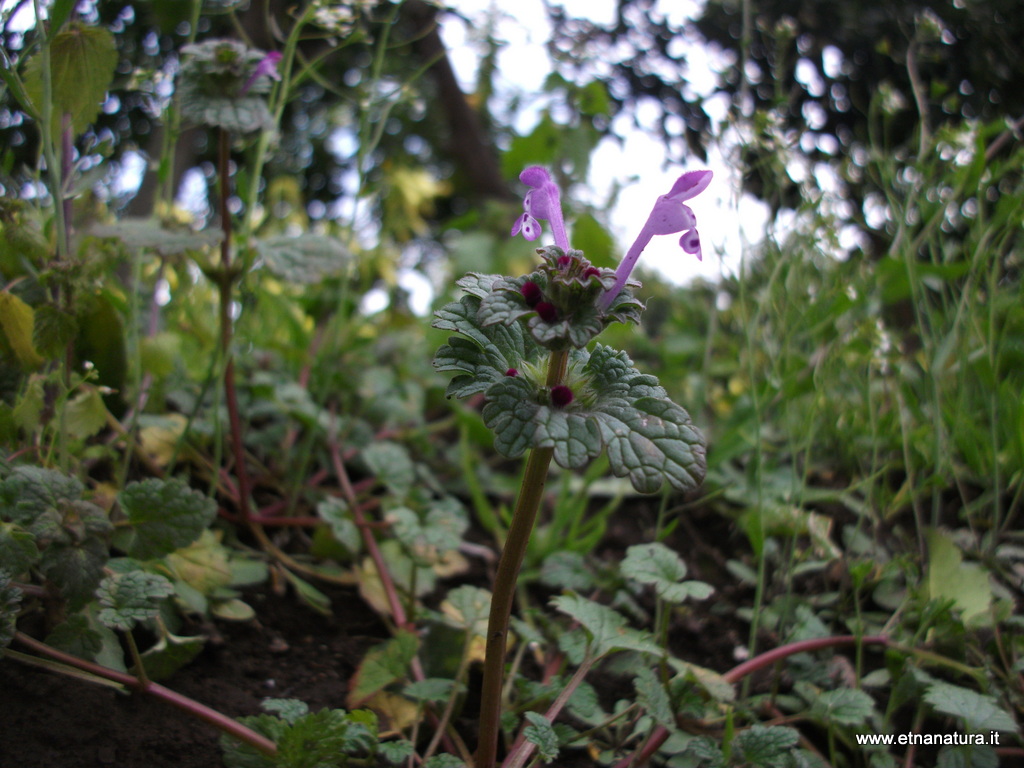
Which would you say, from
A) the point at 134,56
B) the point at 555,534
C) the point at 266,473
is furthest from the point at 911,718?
the point at 134,56

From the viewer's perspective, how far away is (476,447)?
1621 mm

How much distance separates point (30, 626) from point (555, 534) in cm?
75

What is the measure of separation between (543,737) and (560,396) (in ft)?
1.15

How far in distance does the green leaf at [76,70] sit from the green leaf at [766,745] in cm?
103


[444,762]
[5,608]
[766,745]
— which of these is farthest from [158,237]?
[766,745]

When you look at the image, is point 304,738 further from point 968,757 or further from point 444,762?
point 968,757

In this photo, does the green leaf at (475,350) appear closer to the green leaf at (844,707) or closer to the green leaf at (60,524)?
the green leaf at (60,524)

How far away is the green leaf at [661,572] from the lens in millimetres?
796

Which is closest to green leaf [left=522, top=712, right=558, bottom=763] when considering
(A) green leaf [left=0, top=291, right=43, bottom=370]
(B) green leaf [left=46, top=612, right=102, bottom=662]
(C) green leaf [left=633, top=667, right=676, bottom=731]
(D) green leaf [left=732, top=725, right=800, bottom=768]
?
(C) green leaf [left=633, top=667, right=676, bottom=731]

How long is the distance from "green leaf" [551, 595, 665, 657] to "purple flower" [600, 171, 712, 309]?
1.33 feet

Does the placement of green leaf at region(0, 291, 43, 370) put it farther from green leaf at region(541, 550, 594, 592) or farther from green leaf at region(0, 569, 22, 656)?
green leaf at region(541, 550, 594, 592)

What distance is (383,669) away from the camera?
0.84 metres

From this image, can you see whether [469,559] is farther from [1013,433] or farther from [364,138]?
[1013,433]

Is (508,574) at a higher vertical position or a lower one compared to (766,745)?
higher
